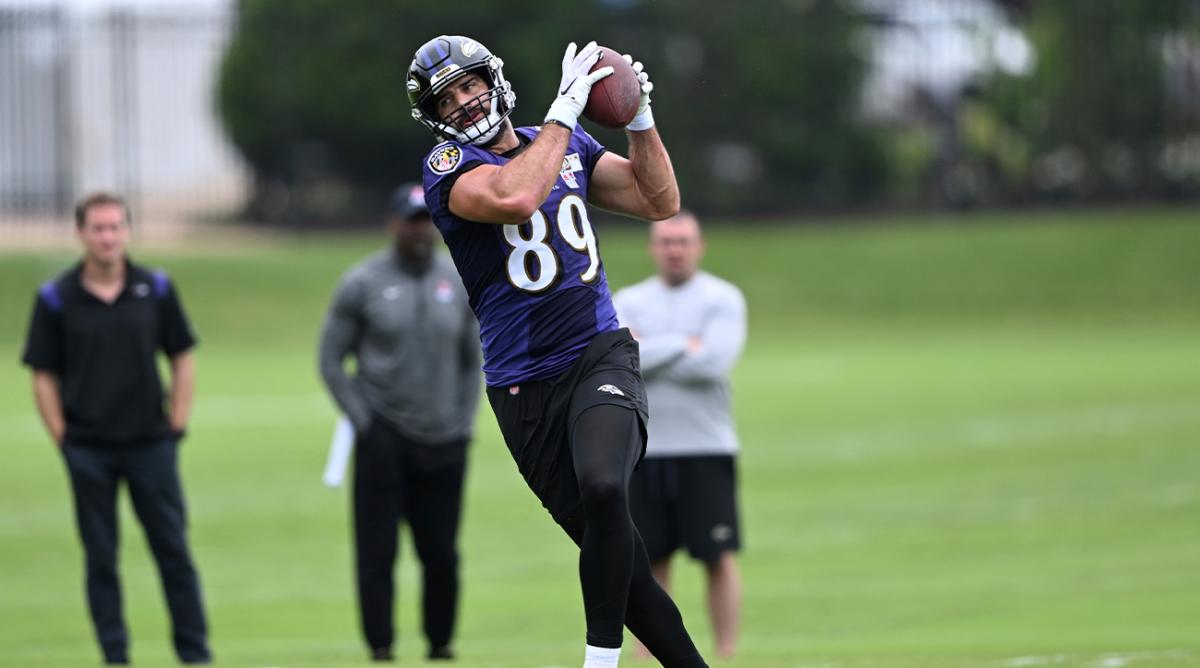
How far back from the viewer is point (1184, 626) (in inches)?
406

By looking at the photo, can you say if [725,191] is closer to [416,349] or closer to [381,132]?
[381,132]

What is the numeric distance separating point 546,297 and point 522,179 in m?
0.42

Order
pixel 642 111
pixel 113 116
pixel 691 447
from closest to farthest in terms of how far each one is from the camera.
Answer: pixel 642 111, pixel 691 447, pixel 113 116

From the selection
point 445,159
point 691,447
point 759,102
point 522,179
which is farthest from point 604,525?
point 759,102

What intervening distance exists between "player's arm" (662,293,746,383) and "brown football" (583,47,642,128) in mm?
3323

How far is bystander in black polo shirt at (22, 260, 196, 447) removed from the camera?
9.23m

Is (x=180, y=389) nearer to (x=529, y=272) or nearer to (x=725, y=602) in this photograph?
(x=725, y=602)

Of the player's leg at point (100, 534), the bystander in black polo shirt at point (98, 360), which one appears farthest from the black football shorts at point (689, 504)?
the player's leg at point (100, 534)

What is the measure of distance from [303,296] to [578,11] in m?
8.14

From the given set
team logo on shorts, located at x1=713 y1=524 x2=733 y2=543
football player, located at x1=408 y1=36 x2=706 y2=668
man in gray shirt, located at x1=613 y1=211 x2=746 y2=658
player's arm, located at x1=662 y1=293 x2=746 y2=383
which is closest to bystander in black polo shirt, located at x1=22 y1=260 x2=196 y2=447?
man in gray shirt, located at x1=613 y1=211 x2=746 y2=658

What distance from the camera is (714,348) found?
9.67 m

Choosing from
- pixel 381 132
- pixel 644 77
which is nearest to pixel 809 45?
pixel 381 132

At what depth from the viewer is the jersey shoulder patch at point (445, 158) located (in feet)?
20.2

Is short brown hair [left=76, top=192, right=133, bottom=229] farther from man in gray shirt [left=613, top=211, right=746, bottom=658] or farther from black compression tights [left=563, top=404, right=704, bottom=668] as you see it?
black compression tights [left=563, top=404, right=704, bottom=668]
